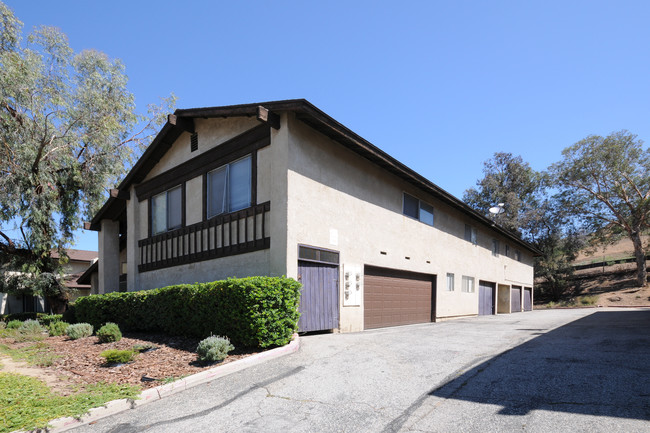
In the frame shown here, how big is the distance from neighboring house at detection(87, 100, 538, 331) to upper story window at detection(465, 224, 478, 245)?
161 centimetres

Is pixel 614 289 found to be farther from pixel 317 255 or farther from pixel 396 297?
pixel 317 255

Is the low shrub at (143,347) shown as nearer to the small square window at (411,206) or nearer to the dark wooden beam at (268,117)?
the dark wooden beam at (268,117)

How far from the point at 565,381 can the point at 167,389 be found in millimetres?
5632

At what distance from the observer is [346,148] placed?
12.7m

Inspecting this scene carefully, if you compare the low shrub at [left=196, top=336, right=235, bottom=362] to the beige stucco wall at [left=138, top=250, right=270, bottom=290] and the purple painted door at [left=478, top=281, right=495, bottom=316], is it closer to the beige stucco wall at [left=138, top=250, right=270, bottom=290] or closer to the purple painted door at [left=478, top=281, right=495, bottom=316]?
the beige stucco wall at [left=138, top=250, right=270, bottom=290]

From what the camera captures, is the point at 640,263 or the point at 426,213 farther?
the point at 640,263

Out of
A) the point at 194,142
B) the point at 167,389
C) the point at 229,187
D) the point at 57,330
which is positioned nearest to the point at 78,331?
the point at 57,330

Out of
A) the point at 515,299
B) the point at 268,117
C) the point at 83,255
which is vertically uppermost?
the point at 268,117

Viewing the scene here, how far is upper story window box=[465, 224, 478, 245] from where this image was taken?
2108 cm

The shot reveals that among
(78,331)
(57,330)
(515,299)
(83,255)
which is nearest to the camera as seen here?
(78,331)

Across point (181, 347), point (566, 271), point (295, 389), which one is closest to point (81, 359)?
point (181, 347)

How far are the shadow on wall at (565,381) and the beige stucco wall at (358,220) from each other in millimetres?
5201

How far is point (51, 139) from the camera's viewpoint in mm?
19422

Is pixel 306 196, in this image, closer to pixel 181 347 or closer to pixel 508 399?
pixel 181 347
